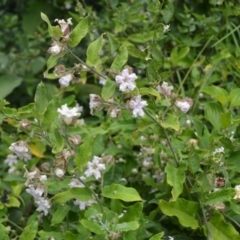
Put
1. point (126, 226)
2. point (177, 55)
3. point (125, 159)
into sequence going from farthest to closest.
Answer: point (177, 55) < point (125, 159) < point (126, 226)

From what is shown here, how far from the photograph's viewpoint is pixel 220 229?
1113 mm

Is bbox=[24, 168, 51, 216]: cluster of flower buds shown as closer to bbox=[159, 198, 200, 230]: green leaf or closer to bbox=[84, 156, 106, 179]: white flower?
bbox=[84, 156, 106, 179]: white flower

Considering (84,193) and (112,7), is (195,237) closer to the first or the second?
(84,193)

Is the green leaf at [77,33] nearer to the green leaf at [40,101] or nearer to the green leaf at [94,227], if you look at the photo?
the green leaf at [40,101]

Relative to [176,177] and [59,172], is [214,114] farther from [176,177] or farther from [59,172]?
[59,172]

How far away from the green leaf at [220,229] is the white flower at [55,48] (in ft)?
1.41

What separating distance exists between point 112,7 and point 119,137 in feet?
1.69

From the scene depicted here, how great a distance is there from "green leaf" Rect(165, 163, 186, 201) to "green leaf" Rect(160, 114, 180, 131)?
0.24 ft

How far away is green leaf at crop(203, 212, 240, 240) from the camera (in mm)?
1104

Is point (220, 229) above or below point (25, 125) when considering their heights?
below

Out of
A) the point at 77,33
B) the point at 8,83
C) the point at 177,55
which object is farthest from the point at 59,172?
the point at 8,83

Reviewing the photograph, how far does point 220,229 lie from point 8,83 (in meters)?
1.29

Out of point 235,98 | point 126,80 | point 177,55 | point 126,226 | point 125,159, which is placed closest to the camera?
point 126,226

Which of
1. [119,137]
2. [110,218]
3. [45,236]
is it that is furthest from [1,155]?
[110,218]
